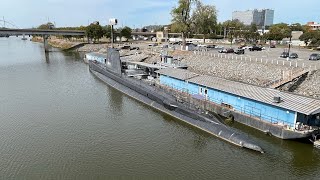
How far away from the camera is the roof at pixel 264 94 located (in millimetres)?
23969

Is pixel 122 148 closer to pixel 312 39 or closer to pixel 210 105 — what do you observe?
pixel 210 105

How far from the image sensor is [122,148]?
24016 mm

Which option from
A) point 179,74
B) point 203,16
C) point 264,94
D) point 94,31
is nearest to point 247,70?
point 179,74

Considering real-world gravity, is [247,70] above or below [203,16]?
below

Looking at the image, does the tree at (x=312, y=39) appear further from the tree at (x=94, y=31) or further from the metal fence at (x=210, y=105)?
the tree at (x=94, y=31)

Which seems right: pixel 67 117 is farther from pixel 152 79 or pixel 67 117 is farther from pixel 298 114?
pixel 298 114

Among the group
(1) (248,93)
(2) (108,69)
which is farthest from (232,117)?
(2) (108,69)

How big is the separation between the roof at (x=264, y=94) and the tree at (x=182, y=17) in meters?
39.6

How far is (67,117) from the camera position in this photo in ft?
105

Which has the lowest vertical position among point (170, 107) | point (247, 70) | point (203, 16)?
point (170, 107)

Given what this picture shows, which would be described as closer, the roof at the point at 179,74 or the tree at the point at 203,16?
the roof at the point at 179,74

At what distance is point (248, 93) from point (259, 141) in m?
5.73

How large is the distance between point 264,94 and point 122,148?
1460 cm

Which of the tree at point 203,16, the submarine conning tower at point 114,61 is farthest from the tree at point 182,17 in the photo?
the submarine conning tower at point 114,61
